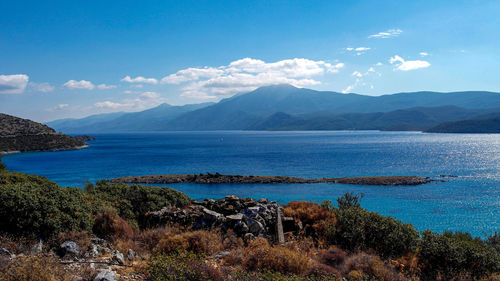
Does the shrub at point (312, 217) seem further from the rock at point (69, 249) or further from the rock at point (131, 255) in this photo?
the rock at point (69, 249)

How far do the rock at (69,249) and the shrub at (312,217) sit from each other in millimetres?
7933

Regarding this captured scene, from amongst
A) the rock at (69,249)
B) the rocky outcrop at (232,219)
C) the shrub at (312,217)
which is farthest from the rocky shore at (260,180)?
the rock at (69,249)

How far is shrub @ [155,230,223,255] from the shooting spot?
27.9 feet

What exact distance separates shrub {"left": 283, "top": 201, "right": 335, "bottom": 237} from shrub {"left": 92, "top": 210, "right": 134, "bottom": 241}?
661 centimetres

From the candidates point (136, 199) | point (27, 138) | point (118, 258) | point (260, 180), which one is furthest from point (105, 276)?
point (27, 138)

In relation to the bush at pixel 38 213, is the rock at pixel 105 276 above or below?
below

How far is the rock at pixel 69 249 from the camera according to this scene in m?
7.50

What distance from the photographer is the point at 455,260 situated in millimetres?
8867

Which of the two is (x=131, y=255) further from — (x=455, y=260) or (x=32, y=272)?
(x=455, y=260)

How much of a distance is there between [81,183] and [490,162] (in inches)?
3768

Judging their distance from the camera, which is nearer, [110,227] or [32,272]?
[32,272]

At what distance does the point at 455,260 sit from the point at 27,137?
160721 millimetres

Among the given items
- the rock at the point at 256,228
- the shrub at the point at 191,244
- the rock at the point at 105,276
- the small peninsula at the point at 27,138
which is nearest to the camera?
the rock at the point at 105,276

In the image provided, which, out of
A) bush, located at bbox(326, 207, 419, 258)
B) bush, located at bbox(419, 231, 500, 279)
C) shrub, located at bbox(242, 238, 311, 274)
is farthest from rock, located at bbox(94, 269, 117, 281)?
bush, located at bbox(419, 231, 500, 279)
